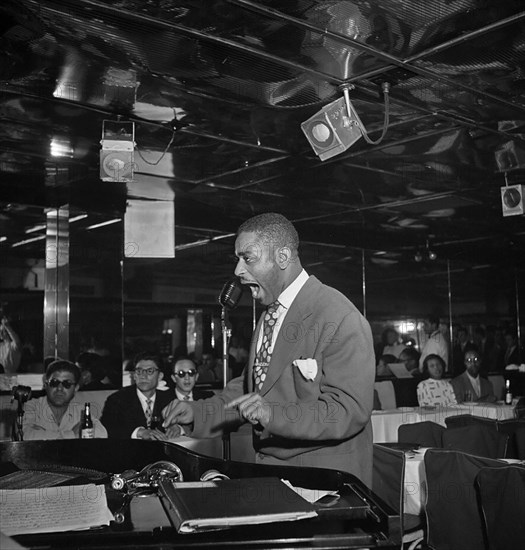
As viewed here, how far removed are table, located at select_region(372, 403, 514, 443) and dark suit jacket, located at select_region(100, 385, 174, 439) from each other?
273cm

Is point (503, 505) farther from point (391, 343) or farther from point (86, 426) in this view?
point (391, 343)

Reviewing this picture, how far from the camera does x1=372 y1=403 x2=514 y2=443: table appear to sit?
Result: 7484 millimetres

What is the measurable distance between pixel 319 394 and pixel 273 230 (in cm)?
69

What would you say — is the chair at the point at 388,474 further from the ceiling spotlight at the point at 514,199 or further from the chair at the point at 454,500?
the ceiling spotlight at the point at 514,199

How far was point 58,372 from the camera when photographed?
5523 millimetres

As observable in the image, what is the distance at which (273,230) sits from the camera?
8.77ft

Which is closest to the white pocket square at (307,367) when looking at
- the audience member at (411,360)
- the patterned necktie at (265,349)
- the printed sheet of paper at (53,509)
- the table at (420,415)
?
the patterned necktie at (265,349)

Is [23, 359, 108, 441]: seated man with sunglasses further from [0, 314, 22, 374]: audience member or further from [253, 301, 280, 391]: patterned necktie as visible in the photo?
[253, 301, 280, 391]: patterned necktie

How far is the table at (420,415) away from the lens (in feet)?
24.6

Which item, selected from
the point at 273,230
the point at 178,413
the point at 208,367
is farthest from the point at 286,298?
the point at 208,367

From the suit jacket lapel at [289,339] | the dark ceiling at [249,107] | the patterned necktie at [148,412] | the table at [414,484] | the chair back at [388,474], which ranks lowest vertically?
the table at [414,484]

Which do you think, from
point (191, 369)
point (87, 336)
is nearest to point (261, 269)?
point (191, 369)

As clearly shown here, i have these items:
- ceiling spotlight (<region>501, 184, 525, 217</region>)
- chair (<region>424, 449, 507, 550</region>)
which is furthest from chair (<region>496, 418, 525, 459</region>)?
ceiling spotlight (<region>501, 184, 525, 217</region>)

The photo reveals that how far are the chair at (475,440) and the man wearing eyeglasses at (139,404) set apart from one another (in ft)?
7.58
